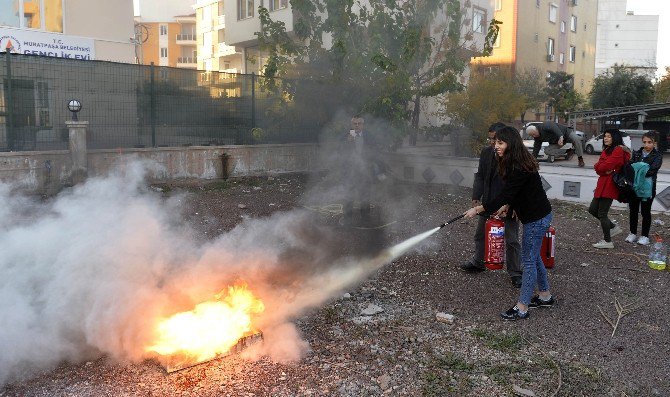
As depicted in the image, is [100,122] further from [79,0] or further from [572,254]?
[572,254]

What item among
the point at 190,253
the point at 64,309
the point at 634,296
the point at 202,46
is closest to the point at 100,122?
the point at 190,253

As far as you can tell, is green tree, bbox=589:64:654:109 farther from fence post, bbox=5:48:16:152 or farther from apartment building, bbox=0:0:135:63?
fence post, bbox=5:48:16:152

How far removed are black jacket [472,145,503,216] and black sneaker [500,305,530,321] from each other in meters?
1.05

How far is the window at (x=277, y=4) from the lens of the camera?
805 inches

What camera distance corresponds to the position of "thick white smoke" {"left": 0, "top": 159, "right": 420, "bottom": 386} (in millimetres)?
3963

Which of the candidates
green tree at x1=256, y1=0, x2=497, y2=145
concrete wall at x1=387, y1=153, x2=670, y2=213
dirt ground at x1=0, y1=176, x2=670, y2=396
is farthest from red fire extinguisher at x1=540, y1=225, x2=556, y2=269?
green tree at x1=256, y1=0, x2=497, y2=145

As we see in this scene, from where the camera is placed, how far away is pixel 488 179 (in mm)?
5844

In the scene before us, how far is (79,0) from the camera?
15945 mm

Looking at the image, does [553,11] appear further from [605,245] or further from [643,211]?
[605,245]

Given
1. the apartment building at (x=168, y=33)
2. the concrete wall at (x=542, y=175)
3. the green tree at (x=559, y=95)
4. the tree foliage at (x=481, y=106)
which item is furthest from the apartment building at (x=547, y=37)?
the apartment building at (x=168, y=33)

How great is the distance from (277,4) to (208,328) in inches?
747

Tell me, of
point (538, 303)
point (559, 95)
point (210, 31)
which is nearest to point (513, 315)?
point (538, 303)

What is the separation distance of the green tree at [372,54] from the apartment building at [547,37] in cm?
1759

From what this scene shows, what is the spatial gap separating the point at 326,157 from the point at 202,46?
146 ft
